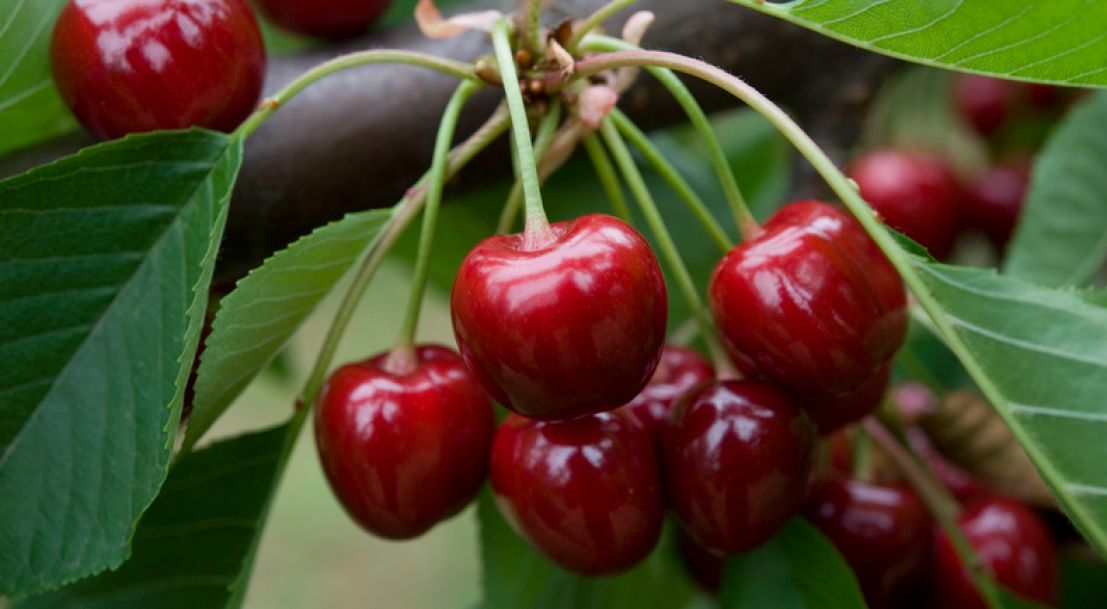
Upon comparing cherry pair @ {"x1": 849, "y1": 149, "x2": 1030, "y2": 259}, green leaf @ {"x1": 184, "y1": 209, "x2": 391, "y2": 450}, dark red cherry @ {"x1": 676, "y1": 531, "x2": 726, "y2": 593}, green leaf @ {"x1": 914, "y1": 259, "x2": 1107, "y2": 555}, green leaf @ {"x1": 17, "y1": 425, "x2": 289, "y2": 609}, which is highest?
green leaf @ {"x1": 184, "y1": 209, "x2": 391, "y2": 450}

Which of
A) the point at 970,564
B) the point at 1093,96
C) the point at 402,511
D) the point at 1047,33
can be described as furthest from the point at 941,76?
the point at 402,511

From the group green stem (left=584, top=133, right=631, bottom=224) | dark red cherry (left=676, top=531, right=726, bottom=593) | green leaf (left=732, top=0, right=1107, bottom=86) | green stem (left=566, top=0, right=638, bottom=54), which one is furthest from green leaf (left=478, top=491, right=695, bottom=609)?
green leaf (left=732, top=0, right=1107, bottom=86)

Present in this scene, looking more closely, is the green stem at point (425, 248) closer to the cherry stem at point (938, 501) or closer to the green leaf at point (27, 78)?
the green leaf at point (27, 78)

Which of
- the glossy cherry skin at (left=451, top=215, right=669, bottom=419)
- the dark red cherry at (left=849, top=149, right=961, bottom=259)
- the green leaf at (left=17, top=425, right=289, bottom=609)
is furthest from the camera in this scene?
the dark red cherry at (left=849, top=149, right=961, bottom=259)

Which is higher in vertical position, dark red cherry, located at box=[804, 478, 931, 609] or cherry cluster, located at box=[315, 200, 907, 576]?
cherry cluster, located at box=[315, 200, 907, 576]

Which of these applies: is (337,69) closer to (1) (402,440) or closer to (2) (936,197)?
(1) (402,440)

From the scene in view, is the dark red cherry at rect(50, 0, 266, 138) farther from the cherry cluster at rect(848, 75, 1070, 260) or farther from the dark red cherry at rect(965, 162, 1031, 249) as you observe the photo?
the dark red cherry at rect(965, 162, 1031, 249)
